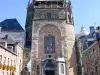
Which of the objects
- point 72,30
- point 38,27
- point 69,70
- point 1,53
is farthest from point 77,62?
point 1,53

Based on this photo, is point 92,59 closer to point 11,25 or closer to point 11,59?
point 11,59

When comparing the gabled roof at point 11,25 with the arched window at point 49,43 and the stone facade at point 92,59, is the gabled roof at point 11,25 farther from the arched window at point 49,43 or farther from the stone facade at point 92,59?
the stone facade at point 92,59

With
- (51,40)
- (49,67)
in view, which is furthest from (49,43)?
(49,67)

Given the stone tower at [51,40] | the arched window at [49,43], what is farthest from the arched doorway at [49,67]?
the arched window at [49,43]

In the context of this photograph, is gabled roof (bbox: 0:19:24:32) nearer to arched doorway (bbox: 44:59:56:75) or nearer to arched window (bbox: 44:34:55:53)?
arched window (bbox: 44:34:55:53)

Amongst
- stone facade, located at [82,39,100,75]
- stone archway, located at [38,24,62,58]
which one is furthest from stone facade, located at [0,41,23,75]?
stone facade, located at [82,39,100,75]

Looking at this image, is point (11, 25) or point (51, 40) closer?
point (51, 40)

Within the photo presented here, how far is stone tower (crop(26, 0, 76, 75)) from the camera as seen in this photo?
35.0m

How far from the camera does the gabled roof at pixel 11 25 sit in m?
42.4

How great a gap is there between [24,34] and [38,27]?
4.76 metres

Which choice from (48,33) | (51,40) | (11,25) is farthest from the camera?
(11,25)

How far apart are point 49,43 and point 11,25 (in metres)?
11.5

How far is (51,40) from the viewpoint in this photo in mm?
37531

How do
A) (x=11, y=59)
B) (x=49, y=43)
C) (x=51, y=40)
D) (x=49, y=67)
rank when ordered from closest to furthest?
(x=11, y=59) → (x=49, y=67) → (x=49, y=43) → (x=51, y=40)
